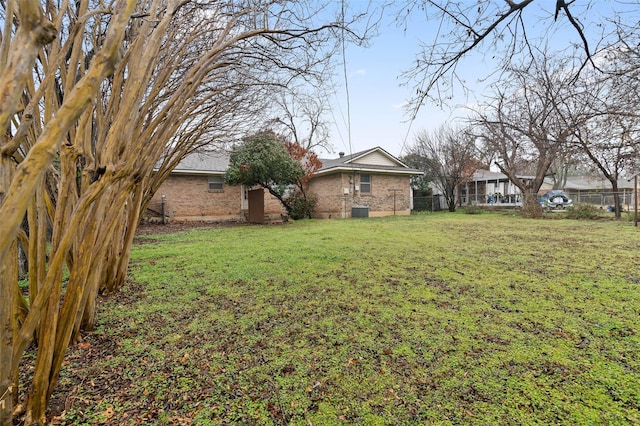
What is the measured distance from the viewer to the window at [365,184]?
16.5 m

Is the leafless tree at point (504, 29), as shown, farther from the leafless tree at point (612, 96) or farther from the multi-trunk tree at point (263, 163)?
the multi-trunk tree at point (263, 163)

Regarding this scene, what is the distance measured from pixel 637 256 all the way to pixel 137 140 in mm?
7169

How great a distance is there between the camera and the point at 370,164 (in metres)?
17.5

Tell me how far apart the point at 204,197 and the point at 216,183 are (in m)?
0.95

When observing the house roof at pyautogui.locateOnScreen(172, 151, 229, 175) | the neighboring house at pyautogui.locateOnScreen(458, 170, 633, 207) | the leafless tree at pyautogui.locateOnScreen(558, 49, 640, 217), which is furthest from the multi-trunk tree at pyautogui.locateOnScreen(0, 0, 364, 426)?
the neighboring house at pyautogui.locateOnScreen(458, 170, 633, 207)

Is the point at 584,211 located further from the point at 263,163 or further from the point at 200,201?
the point at 200,201

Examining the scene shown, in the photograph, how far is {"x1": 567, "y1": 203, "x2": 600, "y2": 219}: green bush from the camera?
12391 mm

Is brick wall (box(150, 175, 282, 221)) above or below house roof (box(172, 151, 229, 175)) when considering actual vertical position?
below

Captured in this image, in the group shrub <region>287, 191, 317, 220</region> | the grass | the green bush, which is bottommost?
the grass

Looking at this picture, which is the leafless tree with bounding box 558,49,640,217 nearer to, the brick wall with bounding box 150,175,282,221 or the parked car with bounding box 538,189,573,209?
the brick wall with bounding box 150,175,282,221

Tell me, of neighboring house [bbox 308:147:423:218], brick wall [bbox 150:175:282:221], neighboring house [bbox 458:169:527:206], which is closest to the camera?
brick wall [bbox 150:175:282:221]

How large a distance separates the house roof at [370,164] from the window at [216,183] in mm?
5147

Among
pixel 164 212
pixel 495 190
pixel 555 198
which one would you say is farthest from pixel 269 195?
pixel 495 190

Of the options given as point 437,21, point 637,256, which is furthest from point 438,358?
point 637,256
